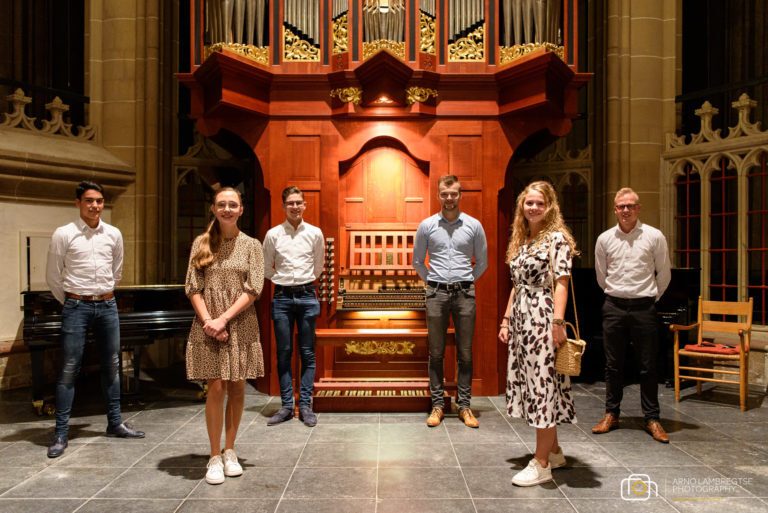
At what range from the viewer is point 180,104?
770 cm

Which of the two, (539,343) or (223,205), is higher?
(223,205)

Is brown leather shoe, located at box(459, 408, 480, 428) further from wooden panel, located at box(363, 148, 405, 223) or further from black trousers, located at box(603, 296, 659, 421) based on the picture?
wooden panel, located at box(363, 148, 405, 223)

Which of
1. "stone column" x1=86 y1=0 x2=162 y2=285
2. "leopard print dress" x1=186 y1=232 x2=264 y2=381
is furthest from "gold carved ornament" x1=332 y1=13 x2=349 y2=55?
"stone column" x1=86 y1=0 x2=162 y2=285

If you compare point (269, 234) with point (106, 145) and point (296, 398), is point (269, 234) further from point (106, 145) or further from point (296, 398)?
point (106, 145)

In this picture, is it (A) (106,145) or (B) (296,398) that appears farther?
(A) (106,145)

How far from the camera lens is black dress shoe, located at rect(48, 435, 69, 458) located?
12.5 ft

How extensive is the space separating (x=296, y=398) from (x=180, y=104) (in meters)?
4.49

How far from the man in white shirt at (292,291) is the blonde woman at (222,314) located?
1.28 m

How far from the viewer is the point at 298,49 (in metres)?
5.47

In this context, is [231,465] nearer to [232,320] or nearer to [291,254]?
[232,320]

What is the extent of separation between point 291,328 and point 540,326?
2219 mm

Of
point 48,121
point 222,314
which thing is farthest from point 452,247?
point 48,121

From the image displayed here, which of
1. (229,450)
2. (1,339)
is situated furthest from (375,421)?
(1,339)

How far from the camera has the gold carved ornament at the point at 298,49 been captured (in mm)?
5469
